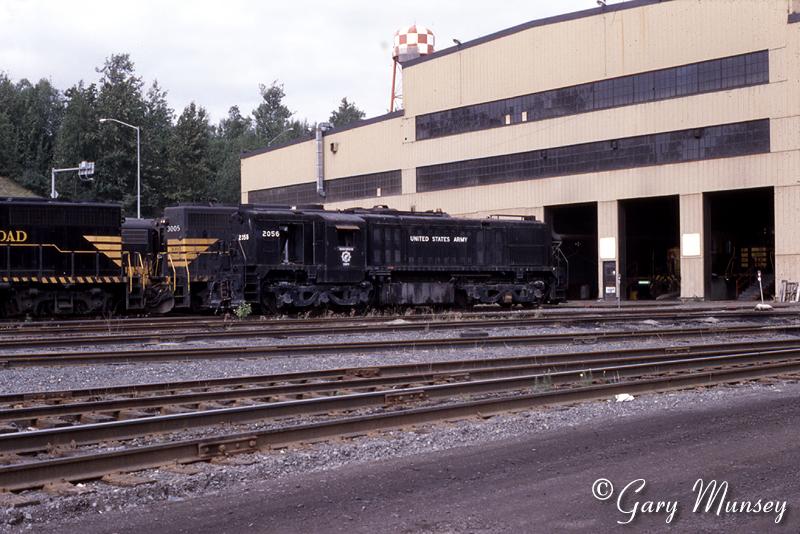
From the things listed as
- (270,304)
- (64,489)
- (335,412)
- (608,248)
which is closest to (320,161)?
(608,248)

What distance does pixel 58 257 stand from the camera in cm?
2502

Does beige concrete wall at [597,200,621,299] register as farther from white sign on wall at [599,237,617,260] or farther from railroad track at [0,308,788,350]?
railroad track at [0,308,788,350]

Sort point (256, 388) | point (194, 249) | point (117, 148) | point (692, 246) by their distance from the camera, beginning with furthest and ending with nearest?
1. point (117, 148)
2. point (692, 246)
3. point (194, 249)
4. point (256, 388)

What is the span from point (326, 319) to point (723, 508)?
17.6m

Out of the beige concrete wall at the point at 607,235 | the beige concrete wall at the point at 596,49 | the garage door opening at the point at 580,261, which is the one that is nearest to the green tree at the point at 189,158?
the beige concrete wall at the point at 596,49

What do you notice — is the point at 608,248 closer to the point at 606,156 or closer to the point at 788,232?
the point at 606,156

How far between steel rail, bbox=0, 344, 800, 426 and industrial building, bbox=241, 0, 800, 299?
20.4 meters

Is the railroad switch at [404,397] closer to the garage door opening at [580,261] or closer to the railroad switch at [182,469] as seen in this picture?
the railroad switch at [182,469]

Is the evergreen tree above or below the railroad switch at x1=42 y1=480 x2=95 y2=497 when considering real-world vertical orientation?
above

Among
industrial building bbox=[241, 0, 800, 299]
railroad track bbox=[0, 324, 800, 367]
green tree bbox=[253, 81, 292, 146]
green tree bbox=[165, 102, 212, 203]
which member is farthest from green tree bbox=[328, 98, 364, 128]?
railroad track bbox=[0, 324, 800, 367]

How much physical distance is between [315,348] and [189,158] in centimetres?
6309

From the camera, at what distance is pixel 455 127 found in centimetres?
4356

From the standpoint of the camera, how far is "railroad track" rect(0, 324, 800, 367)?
1476 cm

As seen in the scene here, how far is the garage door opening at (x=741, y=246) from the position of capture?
3991 cm
